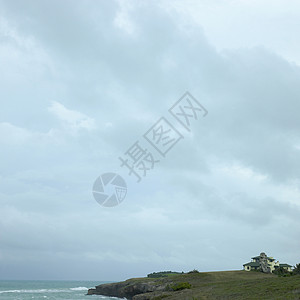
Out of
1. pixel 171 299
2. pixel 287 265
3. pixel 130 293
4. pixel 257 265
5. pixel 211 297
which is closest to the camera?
pixel 211 297

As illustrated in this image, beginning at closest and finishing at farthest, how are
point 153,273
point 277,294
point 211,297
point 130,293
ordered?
point 277,294
point 211,297
point 130,293
point 153,273

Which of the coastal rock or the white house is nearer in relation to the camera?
the coastal rock

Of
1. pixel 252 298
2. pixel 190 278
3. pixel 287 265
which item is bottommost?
pixel 252 298

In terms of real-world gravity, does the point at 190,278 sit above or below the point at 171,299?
above

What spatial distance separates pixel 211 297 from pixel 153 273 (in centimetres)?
11504

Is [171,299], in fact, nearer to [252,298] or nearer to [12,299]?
[252,298]

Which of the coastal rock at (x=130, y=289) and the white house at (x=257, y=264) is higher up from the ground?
the white house at (x=257, y=264)

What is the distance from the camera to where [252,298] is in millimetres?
40812

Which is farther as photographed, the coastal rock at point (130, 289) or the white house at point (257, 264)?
the white house at point (257, 264)

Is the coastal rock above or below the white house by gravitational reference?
below

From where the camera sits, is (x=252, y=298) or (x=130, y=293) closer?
(x=252, y=298)

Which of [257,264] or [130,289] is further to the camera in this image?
[257,264]

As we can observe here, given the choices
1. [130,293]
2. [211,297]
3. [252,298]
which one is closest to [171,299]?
[211,297]

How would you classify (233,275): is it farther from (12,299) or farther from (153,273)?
(153,273)
